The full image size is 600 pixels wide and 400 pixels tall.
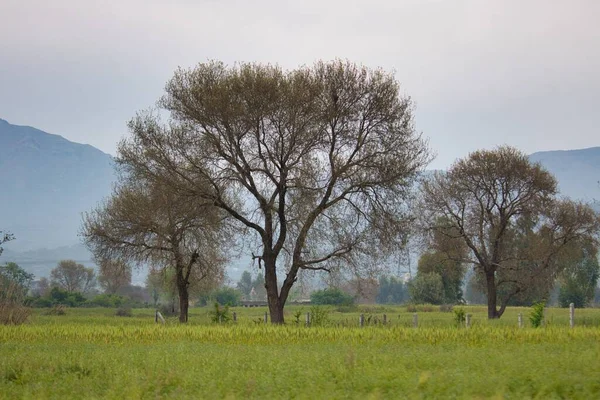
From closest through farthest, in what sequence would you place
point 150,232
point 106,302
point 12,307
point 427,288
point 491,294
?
point 12,307 → point 150,232 → point 491,294 → point 106,302 → point 427,288

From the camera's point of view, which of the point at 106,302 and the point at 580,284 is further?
the point at 580,284

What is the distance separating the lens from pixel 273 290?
38438 mm

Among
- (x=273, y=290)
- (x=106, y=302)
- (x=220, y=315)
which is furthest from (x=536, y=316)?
(x=106, y=302)

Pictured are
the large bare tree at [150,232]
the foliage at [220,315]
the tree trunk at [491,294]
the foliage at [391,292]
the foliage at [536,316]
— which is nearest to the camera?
the foliage at [536,316]

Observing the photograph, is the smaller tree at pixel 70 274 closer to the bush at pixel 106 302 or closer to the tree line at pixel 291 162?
Result: the bush at pixel 106 302

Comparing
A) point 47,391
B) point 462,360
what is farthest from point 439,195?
point 47,391

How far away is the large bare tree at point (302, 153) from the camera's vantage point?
35.7m

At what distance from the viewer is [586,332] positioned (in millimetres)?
23656

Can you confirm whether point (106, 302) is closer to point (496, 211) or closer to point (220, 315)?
point (220, 315)

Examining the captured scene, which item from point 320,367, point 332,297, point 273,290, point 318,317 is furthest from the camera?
point 332,297

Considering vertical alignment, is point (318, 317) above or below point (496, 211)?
below

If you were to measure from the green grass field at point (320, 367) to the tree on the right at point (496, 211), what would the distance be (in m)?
26.1

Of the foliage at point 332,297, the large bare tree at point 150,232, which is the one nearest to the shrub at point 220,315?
the large bare tree at point 150,232

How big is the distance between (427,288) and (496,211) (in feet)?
113
